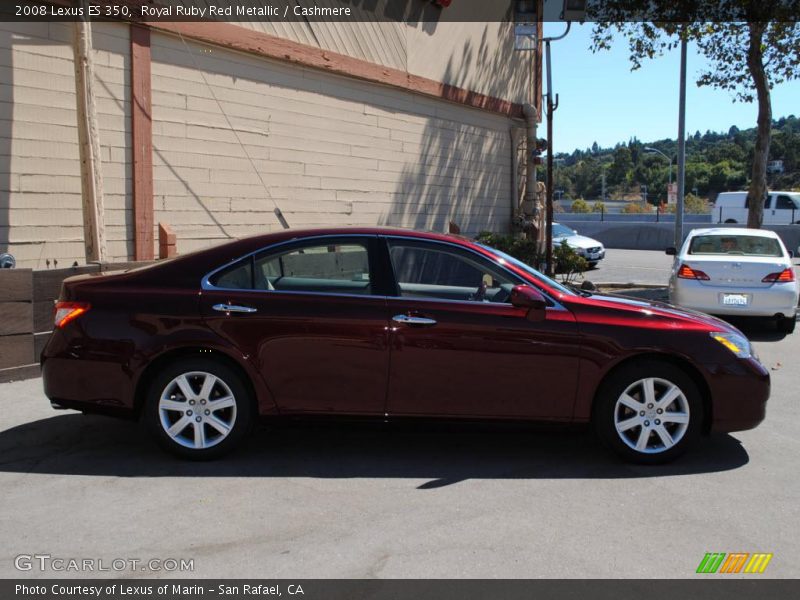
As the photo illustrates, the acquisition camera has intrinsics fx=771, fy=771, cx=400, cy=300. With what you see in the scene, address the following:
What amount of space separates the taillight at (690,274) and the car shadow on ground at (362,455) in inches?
192

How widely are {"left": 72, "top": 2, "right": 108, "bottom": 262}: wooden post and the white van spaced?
101 feet

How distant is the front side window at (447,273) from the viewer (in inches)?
203

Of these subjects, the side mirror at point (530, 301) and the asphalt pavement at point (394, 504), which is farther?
the side mirror at point (530, 301)

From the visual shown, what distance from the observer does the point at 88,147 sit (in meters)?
8.15

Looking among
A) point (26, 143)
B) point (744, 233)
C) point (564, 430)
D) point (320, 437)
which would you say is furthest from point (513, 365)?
point (744, 233)

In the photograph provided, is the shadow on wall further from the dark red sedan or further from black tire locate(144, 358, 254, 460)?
black tire locate(144, 358, 254, 460)

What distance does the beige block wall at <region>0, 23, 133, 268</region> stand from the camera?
7.91 m

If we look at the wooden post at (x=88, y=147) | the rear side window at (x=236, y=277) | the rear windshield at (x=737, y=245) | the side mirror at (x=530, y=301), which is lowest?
the side mirror at (x=530, y=301)

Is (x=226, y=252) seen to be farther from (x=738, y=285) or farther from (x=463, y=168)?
(x=463, y=168)

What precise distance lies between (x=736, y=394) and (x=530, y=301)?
149 centimetres

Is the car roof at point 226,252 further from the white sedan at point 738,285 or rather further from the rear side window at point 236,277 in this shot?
the white sedan at point 738,285

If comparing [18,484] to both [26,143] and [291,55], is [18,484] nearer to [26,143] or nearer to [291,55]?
[26,143]

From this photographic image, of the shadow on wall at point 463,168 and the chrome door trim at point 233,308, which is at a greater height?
the shadow on wall at point 463,168

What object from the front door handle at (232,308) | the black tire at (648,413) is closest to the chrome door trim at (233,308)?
the front door handle at (232,308)
